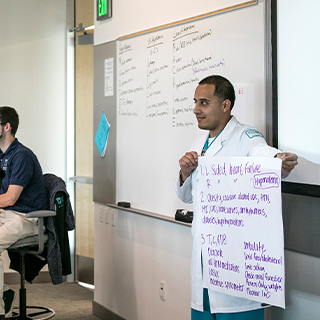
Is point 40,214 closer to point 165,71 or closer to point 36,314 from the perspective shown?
point 36,314

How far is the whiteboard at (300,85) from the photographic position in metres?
1.64

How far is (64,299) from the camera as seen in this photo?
3.74 meters

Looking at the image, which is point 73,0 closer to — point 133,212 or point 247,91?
point 133,212

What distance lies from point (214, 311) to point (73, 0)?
Answer: 3.59m

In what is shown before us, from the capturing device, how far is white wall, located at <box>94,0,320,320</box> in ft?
8.11

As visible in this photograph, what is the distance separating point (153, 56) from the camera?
271 centimetres

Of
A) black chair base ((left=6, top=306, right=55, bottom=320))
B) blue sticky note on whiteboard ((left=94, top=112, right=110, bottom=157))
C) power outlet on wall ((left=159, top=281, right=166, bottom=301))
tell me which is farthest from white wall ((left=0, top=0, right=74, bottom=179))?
power outlet on wall ((left=159, top=281, right=166, bottom=301))

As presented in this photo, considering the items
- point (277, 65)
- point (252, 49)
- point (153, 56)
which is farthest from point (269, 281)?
point (153, 56)

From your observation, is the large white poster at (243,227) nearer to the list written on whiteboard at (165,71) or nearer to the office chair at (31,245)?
the list written on whiteboard at (165,71)

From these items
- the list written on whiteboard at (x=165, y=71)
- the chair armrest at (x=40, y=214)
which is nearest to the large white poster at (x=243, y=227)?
the list written on whiteboard at (x=165, y=71)

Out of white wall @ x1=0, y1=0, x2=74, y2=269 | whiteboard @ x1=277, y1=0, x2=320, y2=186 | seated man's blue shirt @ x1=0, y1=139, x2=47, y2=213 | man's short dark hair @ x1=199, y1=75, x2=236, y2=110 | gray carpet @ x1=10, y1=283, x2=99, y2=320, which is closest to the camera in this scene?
whiteboard @ x1=277, y1=0, x2=320, y2=186

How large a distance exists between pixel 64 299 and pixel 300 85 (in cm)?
287

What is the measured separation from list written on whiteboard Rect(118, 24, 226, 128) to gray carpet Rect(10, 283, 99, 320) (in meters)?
1.61

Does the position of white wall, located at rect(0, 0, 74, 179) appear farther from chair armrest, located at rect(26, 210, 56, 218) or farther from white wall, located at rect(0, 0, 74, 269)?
chair armrest, located at rect(26, 210, 56, 218)
